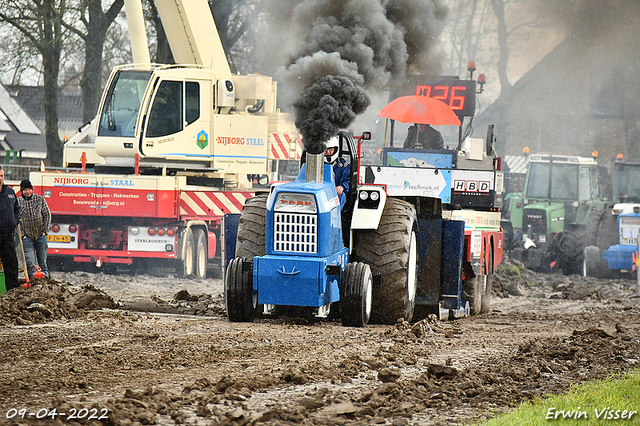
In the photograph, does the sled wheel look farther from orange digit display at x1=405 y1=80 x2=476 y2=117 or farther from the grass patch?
the grass patch

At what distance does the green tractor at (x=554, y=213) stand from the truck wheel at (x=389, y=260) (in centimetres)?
1163

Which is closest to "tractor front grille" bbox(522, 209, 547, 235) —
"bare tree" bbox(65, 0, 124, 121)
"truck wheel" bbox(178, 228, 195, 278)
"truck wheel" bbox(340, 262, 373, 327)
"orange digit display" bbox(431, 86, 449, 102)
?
"orange digit display" bbox(431, 86, 449, 102)

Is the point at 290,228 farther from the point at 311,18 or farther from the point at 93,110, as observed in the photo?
the point at 93,110

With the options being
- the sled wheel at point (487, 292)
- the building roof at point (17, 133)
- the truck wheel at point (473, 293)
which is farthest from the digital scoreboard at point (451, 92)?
the building roof at point (17, 133)

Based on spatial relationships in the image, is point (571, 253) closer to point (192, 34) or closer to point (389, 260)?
point (192, 34)

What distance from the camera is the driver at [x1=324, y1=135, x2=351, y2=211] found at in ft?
32.0

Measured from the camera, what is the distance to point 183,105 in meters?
17.0

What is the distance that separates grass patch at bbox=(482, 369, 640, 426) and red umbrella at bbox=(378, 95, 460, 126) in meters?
8.57

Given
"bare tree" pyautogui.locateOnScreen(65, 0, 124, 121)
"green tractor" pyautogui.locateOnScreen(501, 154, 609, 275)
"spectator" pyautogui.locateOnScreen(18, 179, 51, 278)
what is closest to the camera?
"spectator" pyautogui.locateOnScreen(18, 179, 51, 278)

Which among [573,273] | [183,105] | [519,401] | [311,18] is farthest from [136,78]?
[519,401]

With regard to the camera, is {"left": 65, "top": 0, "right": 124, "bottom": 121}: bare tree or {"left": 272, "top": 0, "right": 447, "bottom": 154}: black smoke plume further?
{"left": 65, "top": 0, "right": 124, "bottom": 121}: bare tree

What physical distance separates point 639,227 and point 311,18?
411 inches

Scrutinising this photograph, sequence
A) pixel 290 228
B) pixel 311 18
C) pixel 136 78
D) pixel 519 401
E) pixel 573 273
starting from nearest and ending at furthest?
pixel 519 401 < pixel 290 228 < pixel 311 18 < pixel 136 78 < pixel 573 273

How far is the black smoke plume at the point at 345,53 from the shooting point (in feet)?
31.0
